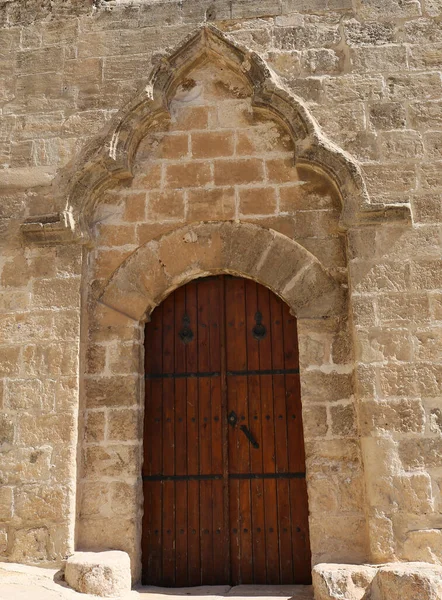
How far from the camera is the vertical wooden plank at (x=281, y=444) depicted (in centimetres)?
412

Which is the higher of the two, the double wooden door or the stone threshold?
the double wooden door

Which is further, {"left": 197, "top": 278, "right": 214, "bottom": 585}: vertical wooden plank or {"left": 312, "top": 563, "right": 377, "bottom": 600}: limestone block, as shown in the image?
{"left": 197, "top": 278, "right": 214, "bottom": 585}: vertical wooden plank

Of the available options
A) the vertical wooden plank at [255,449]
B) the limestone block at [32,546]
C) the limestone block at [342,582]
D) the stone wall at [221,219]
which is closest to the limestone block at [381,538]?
the stone wall at [221,219]

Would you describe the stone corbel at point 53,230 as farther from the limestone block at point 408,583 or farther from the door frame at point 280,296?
the limestone block at point 408,583

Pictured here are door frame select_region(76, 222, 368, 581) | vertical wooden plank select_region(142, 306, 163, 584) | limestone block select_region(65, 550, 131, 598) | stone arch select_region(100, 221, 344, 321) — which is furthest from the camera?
stone arch select_region(100, 221, 344, 321)

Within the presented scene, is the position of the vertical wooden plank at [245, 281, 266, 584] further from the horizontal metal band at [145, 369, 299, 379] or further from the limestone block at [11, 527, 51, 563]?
the limestone block at [11, 527, 51, 563]

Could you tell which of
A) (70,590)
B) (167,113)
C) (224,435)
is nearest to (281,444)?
(224,435)

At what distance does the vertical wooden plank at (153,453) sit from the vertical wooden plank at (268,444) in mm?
681

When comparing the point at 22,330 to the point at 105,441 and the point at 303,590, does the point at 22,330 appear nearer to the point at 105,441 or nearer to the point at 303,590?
the point at 105,441

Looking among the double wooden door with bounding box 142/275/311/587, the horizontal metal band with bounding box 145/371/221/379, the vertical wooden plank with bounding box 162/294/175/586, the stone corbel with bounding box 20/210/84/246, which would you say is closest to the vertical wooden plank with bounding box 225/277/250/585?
the double wooden door with bounding box 142/275/311/587

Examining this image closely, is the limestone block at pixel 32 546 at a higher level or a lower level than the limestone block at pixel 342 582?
higher

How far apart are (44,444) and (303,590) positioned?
1.80 m

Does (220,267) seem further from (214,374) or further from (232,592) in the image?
(232,592)

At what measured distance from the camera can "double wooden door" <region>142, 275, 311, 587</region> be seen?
4172 mm
